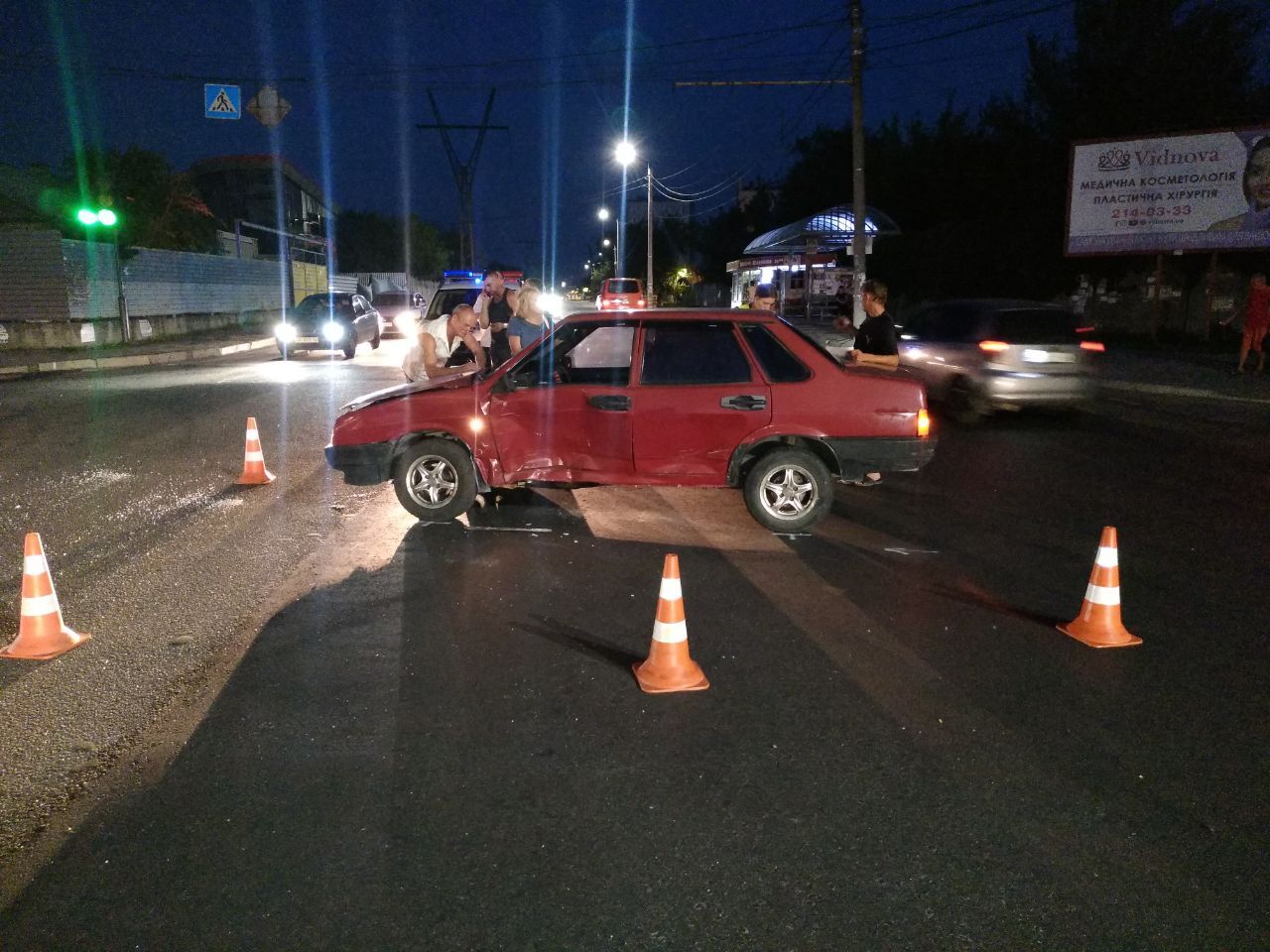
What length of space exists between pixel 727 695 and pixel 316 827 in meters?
1.95

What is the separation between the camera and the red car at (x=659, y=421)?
7.59 meters

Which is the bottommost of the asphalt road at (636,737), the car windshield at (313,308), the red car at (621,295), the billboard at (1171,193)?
the asphalt road at (636,737)

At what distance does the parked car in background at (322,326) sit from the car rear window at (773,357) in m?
19.0

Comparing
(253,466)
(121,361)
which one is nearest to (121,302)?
(121,361)

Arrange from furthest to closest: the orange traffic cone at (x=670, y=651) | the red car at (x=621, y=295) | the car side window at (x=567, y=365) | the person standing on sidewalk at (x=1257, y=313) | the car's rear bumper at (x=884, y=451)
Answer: the red car at (x=621, y=295)
the person standing on sidewalk at (x=1257, y=313)
the car side window at (x=567, y=365)
the car's rear bumper at (x=884, y=451)
the orange traffic cone at (x=670, y=651)

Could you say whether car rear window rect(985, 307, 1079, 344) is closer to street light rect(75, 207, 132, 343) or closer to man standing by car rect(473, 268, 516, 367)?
man standing by car rect(473, 268, 516, 367)

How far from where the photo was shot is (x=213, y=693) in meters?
4.78

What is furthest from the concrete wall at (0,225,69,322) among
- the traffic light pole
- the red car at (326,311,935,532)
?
the red car at (326,311,935,532)

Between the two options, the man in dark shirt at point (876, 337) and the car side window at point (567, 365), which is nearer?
the car side window at point (567, 365)

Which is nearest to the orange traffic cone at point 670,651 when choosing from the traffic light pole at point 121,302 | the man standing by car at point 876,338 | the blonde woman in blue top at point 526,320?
the man standing by car at point 876,338

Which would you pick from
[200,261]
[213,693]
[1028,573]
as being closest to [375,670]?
[213,693]

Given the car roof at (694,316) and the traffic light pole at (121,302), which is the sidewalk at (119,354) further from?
the car roof at (694,316)

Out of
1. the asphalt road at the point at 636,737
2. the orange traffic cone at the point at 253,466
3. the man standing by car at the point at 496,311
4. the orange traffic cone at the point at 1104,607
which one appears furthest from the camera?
the man standing by car at the point at 496,311

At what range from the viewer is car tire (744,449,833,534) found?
767 centimetres
